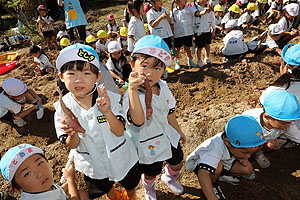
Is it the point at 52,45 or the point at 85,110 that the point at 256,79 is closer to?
the point at 85,110

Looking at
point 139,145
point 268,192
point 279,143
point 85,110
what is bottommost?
point 268,192

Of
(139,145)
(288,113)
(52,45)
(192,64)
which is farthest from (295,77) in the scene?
(52,45)

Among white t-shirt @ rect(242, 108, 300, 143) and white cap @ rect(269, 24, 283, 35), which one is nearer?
white t-shirt @ rect(242, 108, 300, 143)

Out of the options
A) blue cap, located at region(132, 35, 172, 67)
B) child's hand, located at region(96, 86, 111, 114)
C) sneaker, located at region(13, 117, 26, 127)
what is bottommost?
sneaker, located at region(13, 117, 26, 127)

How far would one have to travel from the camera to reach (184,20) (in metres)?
4.64

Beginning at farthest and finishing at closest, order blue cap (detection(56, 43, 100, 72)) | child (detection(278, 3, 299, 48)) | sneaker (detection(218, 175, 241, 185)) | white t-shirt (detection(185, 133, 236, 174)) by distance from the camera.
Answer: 1. child (detection(278, 3, 299, 48))
2. sneaker (detection(218, 175, 241, 185))
3. white t-shirt (detection(185, 133, 236, 174))
4. blue cap (detection(56, 43, 100, 72))

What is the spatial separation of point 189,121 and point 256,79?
7.00 ft

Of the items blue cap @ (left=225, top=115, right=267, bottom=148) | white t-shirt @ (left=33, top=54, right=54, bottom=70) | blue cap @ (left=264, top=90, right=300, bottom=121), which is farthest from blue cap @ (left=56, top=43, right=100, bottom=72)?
white t-shirt @ (left=33, top=54, right=54, bottom=70)

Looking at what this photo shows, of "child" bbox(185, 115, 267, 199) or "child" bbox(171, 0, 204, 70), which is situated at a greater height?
"child" bbox(171, 0, 204, 70)

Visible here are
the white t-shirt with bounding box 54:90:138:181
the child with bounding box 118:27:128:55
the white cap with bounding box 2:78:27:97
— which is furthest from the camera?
the child with bounding box 118:27:128:55

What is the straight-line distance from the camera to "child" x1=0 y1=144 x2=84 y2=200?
1.45m

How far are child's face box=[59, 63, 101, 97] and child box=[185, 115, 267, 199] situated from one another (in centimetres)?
124

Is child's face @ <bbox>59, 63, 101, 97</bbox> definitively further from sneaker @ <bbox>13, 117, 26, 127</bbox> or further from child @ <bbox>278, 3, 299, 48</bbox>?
child @ <bbox>278, 3, 299, 48</bbox>

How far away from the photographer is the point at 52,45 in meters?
8.76
